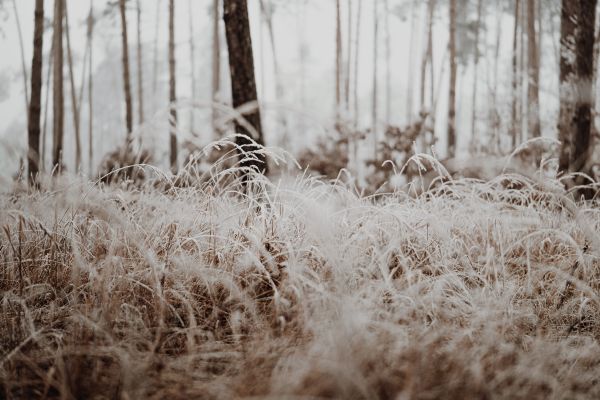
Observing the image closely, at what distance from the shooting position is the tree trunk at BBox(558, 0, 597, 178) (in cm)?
358

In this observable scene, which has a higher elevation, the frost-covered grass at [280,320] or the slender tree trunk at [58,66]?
the slender tree trunk at [58,66]

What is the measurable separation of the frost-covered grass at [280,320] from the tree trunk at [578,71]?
2.23 m

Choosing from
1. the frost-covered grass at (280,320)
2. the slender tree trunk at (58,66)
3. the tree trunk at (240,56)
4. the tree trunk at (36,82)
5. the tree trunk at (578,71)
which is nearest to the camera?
the frost-covered grass at (280,320)

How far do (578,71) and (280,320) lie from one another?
3.73m

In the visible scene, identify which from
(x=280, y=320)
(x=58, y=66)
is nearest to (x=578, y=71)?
(x=280, y=320)

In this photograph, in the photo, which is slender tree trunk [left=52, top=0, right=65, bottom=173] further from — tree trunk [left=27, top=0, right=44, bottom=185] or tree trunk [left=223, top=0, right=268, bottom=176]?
tree trunk [left=223, top=0, right=268, bottom=176]

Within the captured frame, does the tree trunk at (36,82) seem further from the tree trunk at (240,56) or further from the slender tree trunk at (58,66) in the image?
the tree trunk at (240,56)

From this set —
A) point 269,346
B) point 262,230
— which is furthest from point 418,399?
point 262,230

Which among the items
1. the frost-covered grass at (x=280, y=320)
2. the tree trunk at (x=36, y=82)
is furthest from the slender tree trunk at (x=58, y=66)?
the frost-covered grass at (x=280, y=320)

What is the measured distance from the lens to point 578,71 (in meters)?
3.67

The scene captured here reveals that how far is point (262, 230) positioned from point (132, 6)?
392 inches

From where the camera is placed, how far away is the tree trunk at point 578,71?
3.58 m

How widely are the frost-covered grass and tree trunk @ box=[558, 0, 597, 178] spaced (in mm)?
2234

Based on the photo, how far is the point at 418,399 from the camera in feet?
2.89
